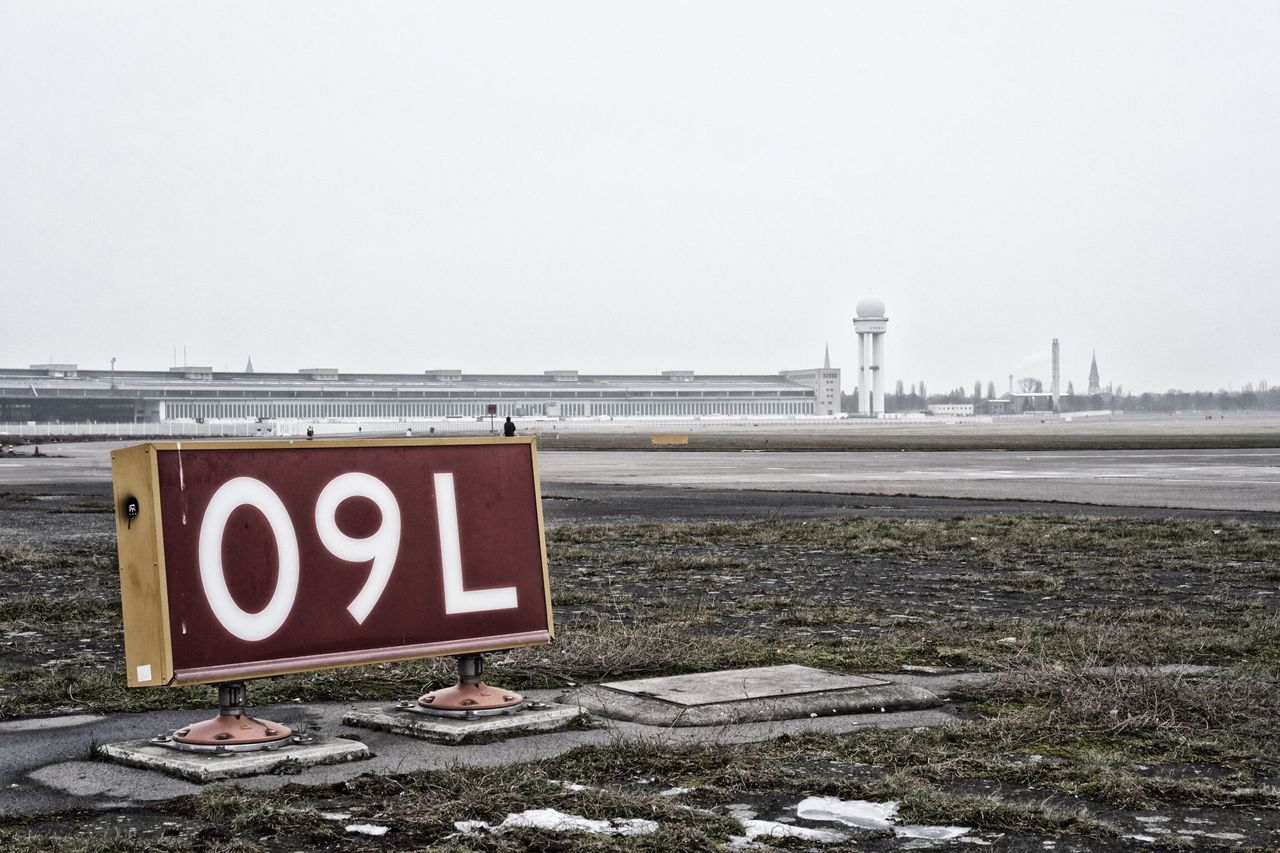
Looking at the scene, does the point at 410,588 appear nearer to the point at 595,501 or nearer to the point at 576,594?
the point at 576,594

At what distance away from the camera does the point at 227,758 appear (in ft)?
20.0

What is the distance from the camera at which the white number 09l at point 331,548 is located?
634 centimetres

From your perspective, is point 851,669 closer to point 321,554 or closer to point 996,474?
point 321,554

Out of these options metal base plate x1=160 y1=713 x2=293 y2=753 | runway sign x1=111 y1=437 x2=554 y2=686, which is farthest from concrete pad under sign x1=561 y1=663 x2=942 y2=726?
metal base plate x1=160 y1=713 x2=293 y2=753

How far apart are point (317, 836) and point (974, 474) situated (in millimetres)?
34697

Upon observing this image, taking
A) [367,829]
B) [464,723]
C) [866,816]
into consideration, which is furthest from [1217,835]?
[464,723]

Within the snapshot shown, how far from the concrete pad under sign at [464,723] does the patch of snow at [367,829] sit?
1583 millimetres

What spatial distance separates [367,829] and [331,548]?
2.01 metres

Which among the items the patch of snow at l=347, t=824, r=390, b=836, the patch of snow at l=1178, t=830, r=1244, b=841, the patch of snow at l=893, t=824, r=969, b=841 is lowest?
the patch of snow at l=1178, t=830, r=1244, b=841

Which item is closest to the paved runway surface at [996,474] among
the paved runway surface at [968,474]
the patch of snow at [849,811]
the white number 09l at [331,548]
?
the paved runway surface at [968,474]

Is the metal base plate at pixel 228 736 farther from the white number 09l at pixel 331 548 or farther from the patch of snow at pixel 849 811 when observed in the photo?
the patch of snow at pixel 849 811

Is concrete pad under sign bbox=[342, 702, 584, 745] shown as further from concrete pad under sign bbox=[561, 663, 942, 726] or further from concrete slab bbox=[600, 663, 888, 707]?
concrete slab bbox=[600, 663, 888, 707]

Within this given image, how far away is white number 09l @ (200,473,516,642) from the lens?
20.8ft

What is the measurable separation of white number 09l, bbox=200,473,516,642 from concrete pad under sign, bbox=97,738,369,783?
56 cm
